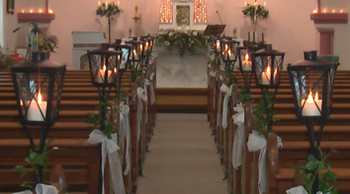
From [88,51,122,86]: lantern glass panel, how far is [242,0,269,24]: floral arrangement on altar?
12.3 metres

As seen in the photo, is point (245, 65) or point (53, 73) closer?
point (53, 73)

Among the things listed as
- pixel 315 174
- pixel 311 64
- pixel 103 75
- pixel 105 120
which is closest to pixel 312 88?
pixel 311 64

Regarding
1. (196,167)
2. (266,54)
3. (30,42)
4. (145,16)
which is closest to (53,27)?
(145,16)

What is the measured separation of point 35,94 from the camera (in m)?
2.75

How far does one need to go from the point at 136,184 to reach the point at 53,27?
11312mm

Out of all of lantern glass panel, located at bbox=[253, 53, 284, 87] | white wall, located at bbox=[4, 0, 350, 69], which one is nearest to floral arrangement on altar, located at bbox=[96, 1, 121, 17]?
white wall, located at bbox=[4, 0, 350, 69]

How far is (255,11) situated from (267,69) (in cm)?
1212

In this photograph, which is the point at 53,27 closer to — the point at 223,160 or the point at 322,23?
the point at 322,23

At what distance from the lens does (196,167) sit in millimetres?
7578

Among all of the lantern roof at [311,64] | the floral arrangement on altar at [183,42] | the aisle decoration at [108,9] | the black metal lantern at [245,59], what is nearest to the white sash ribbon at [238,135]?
the black metal lantern at [245,59]

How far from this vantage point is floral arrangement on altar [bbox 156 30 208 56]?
43.1 feet

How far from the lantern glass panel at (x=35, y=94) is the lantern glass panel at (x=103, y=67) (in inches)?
73.0

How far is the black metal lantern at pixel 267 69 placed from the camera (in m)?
4.71

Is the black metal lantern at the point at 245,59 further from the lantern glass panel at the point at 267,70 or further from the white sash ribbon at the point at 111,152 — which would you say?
the white sash ribbon at the point at 111,152
